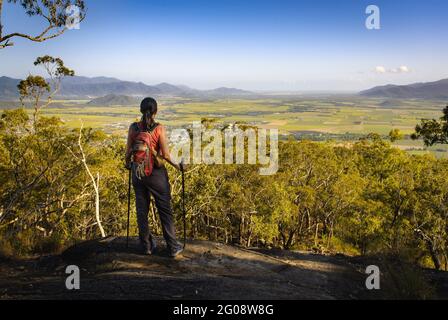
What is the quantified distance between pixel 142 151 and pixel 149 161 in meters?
0.21

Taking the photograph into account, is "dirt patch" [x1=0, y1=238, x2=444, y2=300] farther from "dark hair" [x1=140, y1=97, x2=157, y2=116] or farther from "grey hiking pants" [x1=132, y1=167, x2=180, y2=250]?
"dark hair" [x1=140, y1=97, x2=157, y2=116]

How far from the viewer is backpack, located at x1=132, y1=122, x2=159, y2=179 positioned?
6.09 metres

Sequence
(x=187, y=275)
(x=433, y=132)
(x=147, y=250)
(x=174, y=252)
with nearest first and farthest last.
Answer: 1. (x=187, y=275)
2. (x=174, y=252)
3. (x=147, y=250)
4. (x=433, y=132)

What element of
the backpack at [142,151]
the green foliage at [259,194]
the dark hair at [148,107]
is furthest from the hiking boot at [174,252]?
the green foliage at [259,194]

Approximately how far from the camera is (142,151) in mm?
6098

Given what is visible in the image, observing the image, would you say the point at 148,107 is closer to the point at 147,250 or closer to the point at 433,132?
the point at 147,250

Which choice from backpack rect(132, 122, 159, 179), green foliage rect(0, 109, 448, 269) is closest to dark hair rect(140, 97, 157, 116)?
backpack rect(132, 122, 159, 179)

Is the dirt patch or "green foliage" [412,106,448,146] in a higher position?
"green foliage" [412,106,448,146]

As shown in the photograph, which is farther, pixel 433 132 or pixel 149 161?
pixel 433 132

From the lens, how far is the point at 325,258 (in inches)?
344

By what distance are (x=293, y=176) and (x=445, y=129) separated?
60.0 ft

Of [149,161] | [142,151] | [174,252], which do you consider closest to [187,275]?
[174,252]
